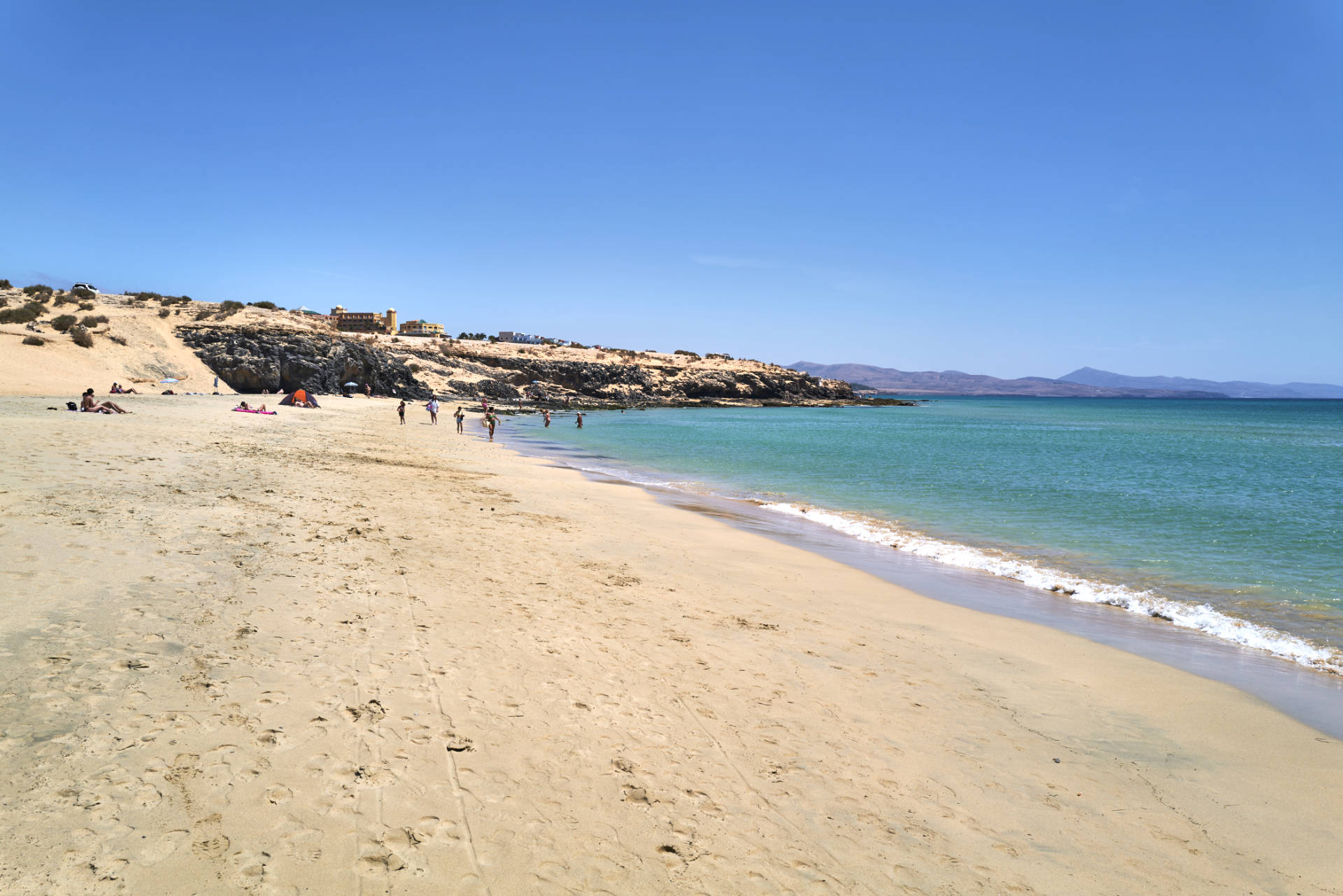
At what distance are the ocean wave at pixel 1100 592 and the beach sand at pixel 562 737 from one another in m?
2.18

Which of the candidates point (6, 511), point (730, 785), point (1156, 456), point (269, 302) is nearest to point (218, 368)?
point (269, 302)

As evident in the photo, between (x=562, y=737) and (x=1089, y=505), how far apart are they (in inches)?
708

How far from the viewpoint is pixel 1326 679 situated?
6.91m

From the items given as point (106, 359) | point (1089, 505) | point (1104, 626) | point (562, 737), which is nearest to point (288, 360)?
point (106, 359)

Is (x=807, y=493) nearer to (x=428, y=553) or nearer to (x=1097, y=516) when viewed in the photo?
(x=1097, y=516)

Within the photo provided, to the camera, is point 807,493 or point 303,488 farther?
point 807,493

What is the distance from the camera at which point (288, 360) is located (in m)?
49.7

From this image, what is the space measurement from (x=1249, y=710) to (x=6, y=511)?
501 inches

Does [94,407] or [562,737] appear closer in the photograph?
[562,737]

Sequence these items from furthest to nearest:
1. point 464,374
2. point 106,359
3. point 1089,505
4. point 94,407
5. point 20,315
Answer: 1. point 464,374
2. point 20,315
3. point 106,359
4. point 94,407
5. point 1089,505

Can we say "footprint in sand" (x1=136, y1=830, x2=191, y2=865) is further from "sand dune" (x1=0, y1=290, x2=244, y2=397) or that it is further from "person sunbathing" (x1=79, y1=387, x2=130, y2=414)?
"sand dune" (x1=0, y1=290, x2=244, y2=397)

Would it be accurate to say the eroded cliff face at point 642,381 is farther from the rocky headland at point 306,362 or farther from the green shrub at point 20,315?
the green shrub at point 20,315

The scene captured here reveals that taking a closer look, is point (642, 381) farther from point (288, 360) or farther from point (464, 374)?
point (288, 360)

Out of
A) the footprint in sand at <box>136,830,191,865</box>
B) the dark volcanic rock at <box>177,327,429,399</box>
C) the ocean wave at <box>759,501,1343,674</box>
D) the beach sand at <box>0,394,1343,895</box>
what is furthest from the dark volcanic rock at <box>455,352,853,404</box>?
the footprint in sand at <box>136,830,191,865</box>
